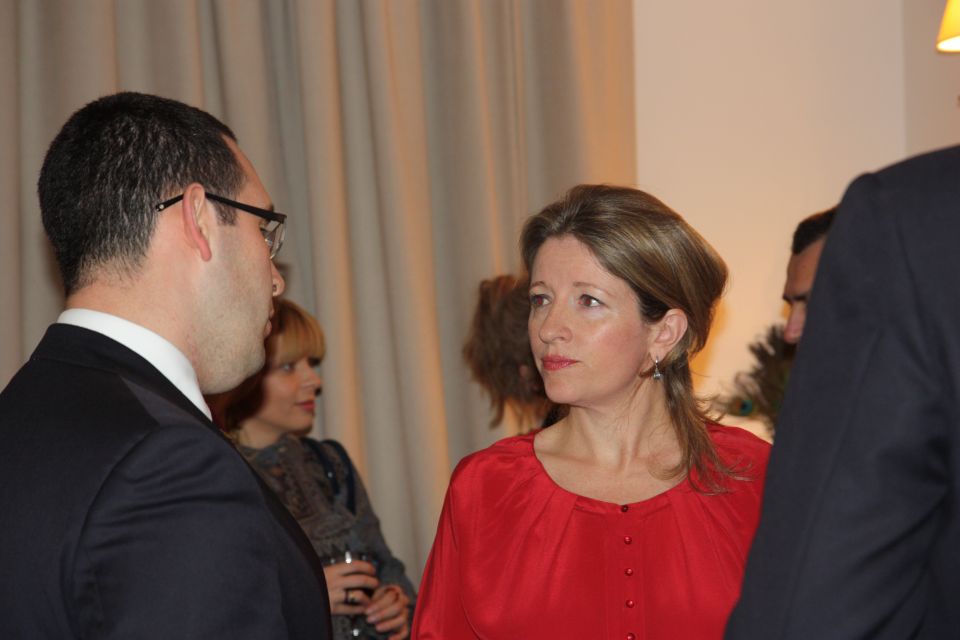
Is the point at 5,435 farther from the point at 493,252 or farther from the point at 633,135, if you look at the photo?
the point at 633,135

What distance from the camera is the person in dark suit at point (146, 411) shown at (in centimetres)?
119

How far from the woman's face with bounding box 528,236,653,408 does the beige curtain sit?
3.96 feet

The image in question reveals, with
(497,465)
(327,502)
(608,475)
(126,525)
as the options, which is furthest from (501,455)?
(126,525)

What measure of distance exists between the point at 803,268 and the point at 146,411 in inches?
93.4

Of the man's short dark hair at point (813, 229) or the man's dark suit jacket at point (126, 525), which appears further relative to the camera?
the man's short dark hair at point (813, 229)

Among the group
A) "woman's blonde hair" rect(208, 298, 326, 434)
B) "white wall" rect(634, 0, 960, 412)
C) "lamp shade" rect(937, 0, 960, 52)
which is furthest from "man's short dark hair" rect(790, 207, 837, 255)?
"woman's blonde hair" rect(208, 298, 326, 434)

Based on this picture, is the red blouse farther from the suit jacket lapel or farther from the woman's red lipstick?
the suit jacket lapel

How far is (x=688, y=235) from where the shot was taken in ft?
A: 7.66

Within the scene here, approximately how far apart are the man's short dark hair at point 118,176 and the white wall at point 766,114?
2644mm

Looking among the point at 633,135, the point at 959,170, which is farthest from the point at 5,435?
the point at 633,135

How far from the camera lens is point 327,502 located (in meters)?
3.05

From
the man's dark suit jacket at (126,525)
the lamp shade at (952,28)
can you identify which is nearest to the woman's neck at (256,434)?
the man's dark suit jacket at (126,525)

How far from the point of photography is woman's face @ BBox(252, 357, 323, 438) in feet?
10.2

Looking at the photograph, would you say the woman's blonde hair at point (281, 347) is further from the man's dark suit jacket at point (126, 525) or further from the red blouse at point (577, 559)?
the man's dark suit jacket at point (126, 525)
